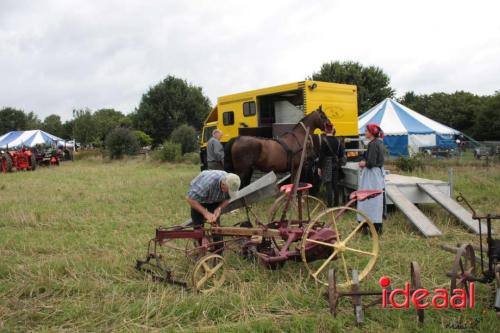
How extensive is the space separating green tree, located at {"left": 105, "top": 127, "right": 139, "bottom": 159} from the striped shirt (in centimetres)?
2605

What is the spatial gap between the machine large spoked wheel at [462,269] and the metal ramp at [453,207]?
8.06ft

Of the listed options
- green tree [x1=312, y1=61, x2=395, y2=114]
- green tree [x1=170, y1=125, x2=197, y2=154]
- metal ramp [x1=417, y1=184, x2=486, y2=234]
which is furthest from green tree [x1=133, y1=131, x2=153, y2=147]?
metal ramp [x1=417, y1=184, x2=486, y2=234]

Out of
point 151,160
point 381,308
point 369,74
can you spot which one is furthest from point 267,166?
point 369,74

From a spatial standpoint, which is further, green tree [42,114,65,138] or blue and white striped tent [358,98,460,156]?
green tree [42,114,65,138]

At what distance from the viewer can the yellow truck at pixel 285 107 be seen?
1007 cm

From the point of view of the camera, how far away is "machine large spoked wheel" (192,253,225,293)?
4039mm

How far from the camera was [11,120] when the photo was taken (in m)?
70.4

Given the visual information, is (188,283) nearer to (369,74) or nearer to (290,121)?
(290,121)

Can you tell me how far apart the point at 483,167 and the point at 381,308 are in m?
12.9

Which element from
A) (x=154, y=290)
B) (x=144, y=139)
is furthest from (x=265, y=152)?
(x=144, y=139)

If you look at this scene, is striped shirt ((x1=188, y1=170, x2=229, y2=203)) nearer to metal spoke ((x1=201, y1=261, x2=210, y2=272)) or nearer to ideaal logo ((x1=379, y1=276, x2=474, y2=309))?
metal spoke ((x1=201, y1=261, x2=210, y2=272))

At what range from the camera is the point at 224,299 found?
3.78 m

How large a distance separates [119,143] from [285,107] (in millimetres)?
20721

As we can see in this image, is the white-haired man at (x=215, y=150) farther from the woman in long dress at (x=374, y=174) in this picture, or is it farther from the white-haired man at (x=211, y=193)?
the white-haired man at (x=211, y=193)
